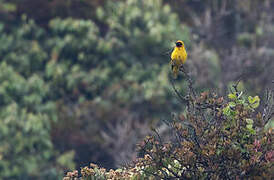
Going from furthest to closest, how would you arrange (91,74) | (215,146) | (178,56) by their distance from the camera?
(91,74)
(178,56)
(215,146)

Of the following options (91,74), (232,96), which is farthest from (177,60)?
(91,74)

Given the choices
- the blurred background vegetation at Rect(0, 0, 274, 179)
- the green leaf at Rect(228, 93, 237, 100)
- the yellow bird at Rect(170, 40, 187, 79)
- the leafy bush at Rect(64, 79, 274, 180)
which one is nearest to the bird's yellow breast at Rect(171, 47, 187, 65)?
the yellow bird at Rect(170, 40, 187, 79)

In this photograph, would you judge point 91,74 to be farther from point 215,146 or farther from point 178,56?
point 215,146

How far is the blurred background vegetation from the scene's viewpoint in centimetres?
1254

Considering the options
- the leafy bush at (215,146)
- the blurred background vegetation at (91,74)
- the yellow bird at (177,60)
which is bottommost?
the leafy bush at (215,146)

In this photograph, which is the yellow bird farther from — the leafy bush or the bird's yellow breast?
the leafy bush

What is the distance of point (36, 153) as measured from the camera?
1266 centimetres

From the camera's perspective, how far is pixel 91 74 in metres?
13.6

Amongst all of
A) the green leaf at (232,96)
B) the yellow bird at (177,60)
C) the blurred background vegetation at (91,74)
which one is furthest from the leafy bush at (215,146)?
the blurred background vegetation at (91,74)

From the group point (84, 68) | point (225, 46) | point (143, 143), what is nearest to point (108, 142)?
point (84, 68)

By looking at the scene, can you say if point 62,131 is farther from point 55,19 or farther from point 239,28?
point 239,28

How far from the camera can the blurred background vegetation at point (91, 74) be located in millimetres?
12539

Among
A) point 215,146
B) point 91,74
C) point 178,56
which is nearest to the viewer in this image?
point 215,146

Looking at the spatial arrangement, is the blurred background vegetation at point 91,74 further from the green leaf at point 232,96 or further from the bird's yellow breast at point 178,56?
the green leaf at point 232,96
